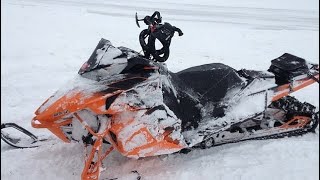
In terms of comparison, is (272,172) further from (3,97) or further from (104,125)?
(3,97)

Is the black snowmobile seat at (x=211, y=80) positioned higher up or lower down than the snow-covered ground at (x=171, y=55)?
higher up

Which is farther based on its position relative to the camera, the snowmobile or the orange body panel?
the orange body panel

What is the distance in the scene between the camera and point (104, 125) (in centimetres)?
315

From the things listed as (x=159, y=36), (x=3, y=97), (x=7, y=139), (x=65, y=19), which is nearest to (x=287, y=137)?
(x=159, y=36)

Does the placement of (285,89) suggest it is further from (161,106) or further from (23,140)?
(23,140)

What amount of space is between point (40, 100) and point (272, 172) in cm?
318

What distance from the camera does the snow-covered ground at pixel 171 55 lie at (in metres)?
3.71

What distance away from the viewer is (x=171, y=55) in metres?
7.09

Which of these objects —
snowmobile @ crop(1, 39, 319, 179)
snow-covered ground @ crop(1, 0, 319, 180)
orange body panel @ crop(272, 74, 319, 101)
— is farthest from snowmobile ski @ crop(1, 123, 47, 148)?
orange body panel @ crop(272, 74, 319, 101)

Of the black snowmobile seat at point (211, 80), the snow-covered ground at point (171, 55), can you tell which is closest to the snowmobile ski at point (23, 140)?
the snow-covered ground at point (171, 55)

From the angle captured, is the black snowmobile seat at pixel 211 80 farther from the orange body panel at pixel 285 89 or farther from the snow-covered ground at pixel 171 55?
the snow-covered ground at pixel 171 55

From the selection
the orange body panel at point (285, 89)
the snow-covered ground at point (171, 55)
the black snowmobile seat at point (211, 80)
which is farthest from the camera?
the orange body panel at point (285, 89)

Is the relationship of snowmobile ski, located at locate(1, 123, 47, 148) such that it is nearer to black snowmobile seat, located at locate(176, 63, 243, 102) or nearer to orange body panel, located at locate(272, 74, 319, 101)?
black snowmobile seat, located at locate(176, 63, 243, 102)

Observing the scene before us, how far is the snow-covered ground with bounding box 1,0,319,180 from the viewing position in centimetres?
371
